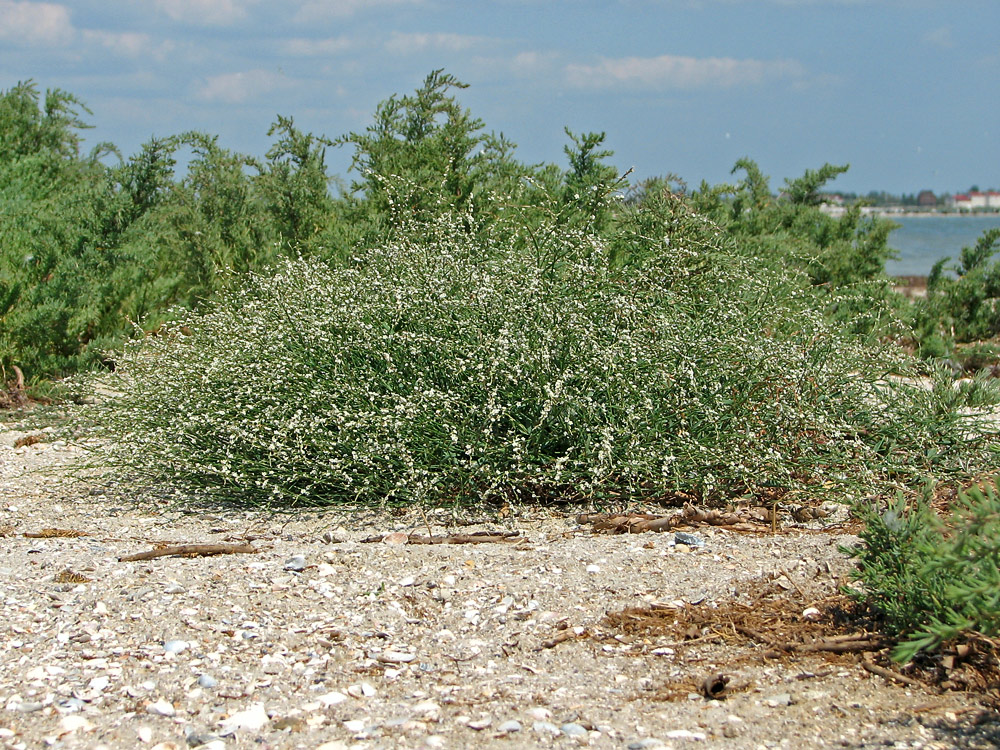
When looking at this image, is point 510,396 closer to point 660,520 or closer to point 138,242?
point 660,520

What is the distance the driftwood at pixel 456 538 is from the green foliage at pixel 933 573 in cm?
153

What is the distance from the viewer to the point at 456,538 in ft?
14.1

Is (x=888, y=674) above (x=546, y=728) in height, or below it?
above

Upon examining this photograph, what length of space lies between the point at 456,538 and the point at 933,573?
→ 1992 mm

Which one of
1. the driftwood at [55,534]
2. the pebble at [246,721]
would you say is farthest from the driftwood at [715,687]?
the driftwood at [55,534]

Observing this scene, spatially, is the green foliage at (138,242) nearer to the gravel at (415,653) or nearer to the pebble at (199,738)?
the gravel at (415,653)

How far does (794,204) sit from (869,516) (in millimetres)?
8267

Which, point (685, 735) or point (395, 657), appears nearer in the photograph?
point (685, 735)

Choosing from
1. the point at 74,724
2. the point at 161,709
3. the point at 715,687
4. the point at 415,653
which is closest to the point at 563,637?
the point at 415,653

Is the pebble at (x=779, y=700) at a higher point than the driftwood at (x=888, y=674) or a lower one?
lower

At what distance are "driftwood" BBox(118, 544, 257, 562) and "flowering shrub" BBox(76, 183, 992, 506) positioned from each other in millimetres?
470

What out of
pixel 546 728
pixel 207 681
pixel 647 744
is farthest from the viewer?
pixel 207 681

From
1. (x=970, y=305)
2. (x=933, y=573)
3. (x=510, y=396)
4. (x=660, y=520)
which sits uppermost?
(x=970, y=305)

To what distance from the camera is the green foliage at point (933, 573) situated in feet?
7.61
